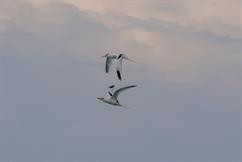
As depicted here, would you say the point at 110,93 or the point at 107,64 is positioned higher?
the point at 107,64

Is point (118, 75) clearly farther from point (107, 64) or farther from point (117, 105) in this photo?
point (107, 64)

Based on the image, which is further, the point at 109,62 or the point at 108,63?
the point at 108,63

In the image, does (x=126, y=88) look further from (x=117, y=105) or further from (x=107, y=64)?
(x=107, y=64)

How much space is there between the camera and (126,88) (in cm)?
14750

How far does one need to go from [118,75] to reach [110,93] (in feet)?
24.9

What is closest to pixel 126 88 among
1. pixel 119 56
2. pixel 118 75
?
pixel 118 75

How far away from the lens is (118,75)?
15325 centimetres

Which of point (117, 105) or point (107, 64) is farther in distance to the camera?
point (107, 64)

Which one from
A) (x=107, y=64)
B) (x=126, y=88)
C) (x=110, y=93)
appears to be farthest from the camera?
(x=107, y=64)

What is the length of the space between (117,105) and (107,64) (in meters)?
27.6

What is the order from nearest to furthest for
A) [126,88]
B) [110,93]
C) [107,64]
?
[126,88]
[110,93]
[107,64]

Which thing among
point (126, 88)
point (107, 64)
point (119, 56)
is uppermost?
point (107, 64)

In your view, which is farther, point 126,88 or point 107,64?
point 107,64

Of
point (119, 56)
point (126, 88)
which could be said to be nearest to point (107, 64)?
point (119, 56)
